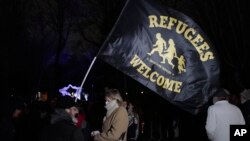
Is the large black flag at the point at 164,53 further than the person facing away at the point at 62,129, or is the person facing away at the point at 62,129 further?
the large black flag at the point at 164,53

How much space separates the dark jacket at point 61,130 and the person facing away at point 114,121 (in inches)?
47.1

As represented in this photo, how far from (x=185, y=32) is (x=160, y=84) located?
89 centimetres

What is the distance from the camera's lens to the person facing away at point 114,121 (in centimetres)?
704

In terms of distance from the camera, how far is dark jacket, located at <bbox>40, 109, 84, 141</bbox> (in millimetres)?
5699

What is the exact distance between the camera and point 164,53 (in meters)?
7.10

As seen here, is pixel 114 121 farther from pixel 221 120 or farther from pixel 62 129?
pixel 221 120

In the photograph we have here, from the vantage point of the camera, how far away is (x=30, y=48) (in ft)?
155

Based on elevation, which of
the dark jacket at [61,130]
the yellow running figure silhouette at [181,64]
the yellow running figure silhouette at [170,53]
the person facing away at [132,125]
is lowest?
the dark jacket at [61,130]

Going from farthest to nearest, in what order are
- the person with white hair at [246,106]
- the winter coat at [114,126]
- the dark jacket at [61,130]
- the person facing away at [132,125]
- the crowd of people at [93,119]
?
the person facing away at [132,125], the person with white hair at [246,106], the winter coat at [114,126], the crowd of people at [93,119], the dark jacket at [61,130]

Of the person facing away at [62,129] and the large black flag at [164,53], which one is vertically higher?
the large black flag at [164,53]

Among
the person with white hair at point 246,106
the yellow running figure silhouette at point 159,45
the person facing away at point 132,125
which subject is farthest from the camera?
the person facing away at point 132,125

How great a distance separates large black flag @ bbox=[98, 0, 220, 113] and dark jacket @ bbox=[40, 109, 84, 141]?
1.38m

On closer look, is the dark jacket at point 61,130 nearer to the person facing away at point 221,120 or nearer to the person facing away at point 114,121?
the person facing away at point 114,121

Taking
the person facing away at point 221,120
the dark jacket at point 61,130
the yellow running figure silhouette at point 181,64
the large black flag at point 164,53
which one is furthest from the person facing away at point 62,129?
the person facing away at point 221,120
